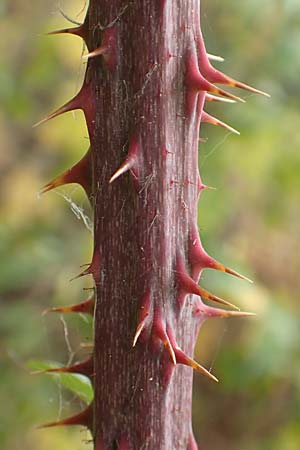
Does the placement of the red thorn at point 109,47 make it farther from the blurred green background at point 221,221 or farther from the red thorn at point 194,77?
the blurred green background at point 221,221

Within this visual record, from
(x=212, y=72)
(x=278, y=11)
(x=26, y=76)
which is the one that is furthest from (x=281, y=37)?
(x=212, y=72)

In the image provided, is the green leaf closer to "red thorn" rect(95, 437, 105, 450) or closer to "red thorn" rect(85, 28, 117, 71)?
"red thorn" rect(95, 437, 105, 450)

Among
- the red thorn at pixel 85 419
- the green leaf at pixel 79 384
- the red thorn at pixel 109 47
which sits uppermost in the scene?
the red thorn at pixel 109 47

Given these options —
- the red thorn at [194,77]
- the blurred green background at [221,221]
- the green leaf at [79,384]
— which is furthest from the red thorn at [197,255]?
the blurred green background at [221,221]

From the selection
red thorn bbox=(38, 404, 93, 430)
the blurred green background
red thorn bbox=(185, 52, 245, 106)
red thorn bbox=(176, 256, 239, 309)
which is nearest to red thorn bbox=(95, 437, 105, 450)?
red thorn bbox=(38, 404, 93, 430)

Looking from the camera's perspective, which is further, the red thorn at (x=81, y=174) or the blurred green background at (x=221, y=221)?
the blurred green background at (x=221, y=221)

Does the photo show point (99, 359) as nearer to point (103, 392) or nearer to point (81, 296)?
point (103, 392)
